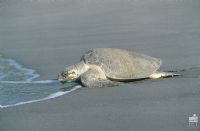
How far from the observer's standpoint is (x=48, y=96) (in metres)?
6.92

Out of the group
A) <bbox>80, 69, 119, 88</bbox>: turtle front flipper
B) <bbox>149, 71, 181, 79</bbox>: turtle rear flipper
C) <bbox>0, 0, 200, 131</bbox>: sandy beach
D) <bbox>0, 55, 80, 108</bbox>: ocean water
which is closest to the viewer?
<bbox>0, 0, 200, 131</bbox>: sandy beach

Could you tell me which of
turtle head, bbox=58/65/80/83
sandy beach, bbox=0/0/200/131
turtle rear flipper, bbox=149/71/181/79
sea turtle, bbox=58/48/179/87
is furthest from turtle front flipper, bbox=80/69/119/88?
turtle rear flipper, bbox=149/71/181/79

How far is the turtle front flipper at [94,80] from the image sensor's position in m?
7.14

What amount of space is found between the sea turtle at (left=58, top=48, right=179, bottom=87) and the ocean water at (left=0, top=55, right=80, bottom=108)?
7.1 inches

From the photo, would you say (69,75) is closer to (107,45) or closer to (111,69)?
(111,69)

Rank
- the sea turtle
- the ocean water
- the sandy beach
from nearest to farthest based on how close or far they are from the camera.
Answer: the sandy beach < the ocean water < the sea turtle

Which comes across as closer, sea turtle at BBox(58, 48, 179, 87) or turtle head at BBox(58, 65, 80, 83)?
sea turtle at BBox(58, 48, 179, 87)

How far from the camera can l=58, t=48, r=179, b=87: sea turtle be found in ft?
24.3

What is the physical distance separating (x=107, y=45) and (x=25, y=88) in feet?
13.0

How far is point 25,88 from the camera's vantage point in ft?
25.3

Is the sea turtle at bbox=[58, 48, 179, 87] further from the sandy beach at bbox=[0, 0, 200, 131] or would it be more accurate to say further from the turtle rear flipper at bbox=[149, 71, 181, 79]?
the sandy beach at bbox=[0, 0, 200, 131]

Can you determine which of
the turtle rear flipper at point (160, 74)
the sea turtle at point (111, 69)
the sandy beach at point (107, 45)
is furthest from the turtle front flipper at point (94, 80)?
the turtle rear flipper at point (160, 74)

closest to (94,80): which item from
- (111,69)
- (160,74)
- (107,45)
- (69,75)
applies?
(111,69)

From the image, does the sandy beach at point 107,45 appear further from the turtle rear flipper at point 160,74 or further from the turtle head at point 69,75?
the turtle head at point 69,75
